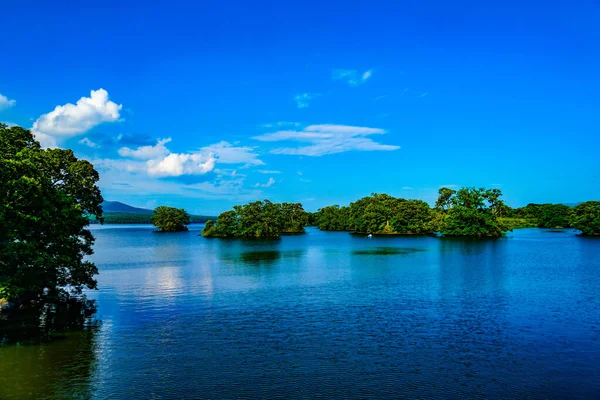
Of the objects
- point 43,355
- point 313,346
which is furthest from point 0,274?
point 313,346

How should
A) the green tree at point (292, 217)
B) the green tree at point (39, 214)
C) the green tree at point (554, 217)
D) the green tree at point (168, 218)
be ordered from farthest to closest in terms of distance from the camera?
1. the green tree at point (554, 217)
2. the green tree at point (168, 218)
3. the green tree at point (292, 217)
4. the green tree at point (39, 214)

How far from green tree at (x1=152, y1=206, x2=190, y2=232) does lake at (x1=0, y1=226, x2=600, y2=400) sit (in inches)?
5348

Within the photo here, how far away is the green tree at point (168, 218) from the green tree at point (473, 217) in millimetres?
106230

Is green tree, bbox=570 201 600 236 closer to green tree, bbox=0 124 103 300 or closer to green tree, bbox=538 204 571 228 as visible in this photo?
green tree, bbox=538 204 571 228

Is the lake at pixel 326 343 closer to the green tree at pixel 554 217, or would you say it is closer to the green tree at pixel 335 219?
the green tree at pixel 335 219

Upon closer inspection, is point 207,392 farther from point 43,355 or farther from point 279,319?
point 279,319

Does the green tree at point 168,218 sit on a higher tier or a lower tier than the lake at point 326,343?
higher

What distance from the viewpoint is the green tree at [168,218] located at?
579ft

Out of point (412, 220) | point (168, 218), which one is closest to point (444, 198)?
point (412, 220)

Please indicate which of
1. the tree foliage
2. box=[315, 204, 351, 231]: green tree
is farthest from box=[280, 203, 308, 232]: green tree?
the tree foliage

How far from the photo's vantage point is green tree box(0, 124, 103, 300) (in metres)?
26.0

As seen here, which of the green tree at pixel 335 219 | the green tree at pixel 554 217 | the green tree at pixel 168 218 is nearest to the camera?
the green tree at pixel 168 218

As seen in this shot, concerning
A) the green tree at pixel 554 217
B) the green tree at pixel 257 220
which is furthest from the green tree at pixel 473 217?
the green tree at pixel 554 217

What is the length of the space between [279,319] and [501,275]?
31.2 metres
